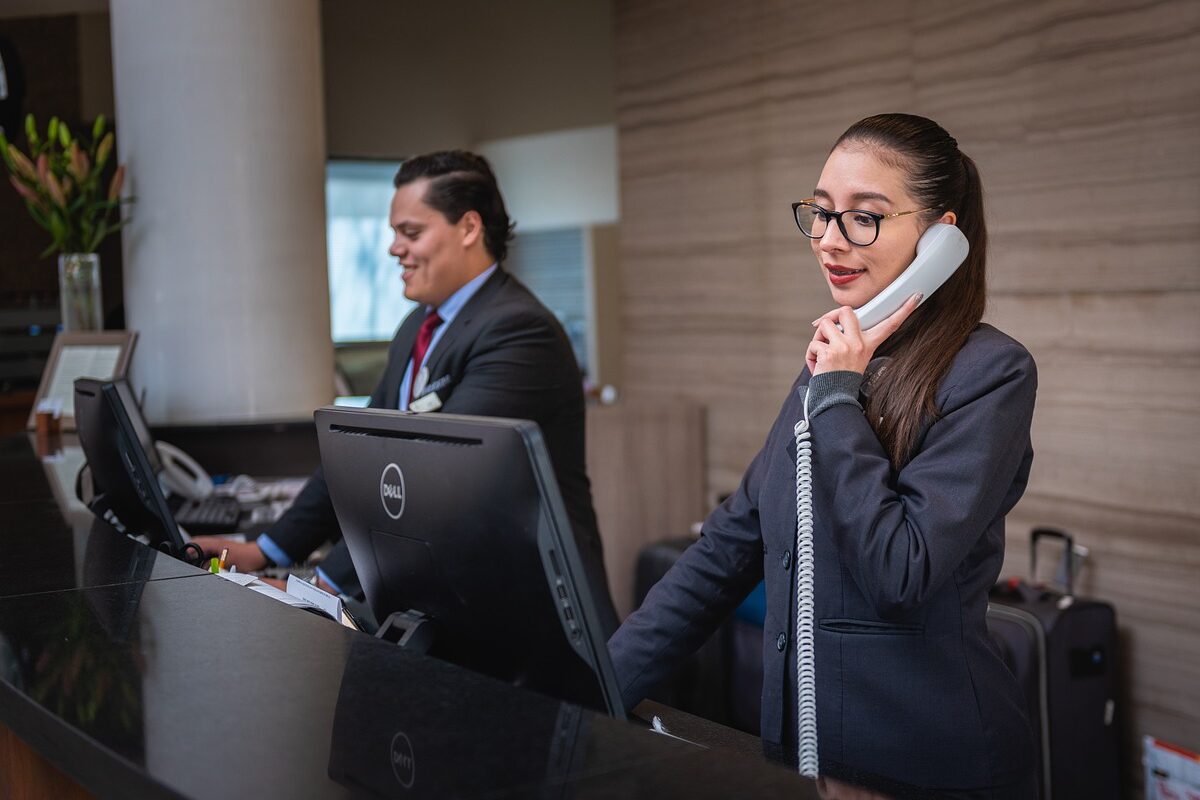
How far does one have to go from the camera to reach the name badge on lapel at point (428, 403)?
263cm

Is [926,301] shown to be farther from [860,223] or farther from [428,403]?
[428,403]

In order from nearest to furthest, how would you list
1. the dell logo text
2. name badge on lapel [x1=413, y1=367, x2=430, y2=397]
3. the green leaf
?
1. the dell logo text
2. name badge on lapel [x1=413, y1=367, x2=430, y2=397]
3. the green leaf

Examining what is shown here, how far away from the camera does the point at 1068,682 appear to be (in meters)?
3.29

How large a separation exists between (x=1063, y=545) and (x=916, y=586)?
2332mm

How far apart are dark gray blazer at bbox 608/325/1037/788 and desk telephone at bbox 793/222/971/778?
0.02 m

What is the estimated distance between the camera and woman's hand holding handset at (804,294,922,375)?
1.59 metres

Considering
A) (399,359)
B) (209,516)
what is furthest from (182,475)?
(399,359)

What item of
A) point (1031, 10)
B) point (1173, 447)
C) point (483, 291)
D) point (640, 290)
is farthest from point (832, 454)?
point (640, 290)

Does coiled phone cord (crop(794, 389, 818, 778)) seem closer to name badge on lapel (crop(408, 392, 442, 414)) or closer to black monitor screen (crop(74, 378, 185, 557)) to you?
black monitor screen (crop(74, 378, 185, 557))

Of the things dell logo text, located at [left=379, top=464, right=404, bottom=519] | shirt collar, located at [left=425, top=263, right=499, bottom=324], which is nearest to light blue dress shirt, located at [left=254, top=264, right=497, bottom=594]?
shirt collar, located at [left=425, top=263, right=499, bottom=324]

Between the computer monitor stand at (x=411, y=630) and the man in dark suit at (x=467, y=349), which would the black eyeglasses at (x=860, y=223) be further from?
the man in dark suit at (x=467, y=349)

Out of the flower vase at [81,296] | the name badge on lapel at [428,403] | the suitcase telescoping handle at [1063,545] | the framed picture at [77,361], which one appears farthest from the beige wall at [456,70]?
the name badge on lapel at [428,403]

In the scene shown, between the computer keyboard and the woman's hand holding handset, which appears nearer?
the woman's hand holding handset

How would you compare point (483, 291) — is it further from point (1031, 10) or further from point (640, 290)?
point (640, 290)
